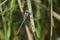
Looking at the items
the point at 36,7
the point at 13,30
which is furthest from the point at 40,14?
the point at 13,30

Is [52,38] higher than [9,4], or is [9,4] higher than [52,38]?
[9,4]

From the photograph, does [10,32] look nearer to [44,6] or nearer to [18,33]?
[18,33]

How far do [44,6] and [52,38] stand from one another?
0.14m

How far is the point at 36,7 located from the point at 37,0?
0.03 metres

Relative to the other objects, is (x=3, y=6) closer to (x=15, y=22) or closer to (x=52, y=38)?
(x=15, y=22)

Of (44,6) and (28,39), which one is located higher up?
(44,6)

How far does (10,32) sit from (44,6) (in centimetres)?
18

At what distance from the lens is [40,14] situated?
0.82 metres

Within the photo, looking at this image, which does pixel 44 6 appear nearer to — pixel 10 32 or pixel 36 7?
pixel 36 7

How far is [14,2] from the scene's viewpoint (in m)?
0.76

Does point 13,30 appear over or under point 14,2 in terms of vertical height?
under

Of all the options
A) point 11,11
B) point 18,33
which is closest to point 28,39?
point 18,33

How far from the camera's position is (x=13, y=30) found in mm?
843

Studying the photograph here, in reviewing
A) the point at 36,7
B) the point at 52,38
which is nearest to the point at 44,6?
the point at 36,7
